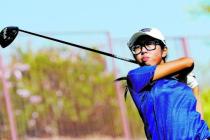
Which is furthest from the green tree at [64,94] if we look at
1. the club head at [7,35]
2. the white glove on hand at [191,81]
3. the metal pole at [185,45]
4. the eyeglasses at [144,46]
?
the eyeglasses at [144,46]

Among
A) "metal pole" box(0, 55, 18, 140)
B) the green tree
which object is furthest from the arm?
the green tree

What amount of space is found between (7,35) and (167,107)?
4.92 ft

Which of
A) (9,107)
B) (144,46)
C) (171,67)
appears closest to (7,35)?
(144,46)

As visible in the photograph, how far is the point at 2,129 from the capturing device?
13227 millimetres

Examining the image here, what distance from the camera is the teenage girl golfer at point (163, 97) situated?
4.74 metres

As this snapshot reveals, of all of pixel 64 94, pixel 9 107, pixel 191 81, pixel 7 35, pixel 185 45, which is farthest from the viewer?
pixel 185 45

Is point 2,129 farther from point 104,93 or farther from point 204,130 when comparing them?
point 204,130

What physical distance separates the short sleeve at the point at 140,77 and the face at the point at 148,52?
0.22ft

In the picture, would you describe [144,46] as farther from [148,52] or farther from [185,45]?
[185,45]

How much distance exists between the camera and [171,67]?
4719mm

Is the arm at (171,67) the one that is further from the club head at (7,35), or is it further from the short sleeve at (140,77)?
the club head at (7,35)

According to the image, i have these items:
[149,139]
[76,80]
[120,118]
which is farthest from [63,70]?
[149,139]

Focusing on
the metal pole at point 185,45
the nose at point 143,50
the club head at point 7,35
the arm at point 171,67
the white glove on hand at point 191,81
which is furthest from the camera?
the metal pole at point 185,45

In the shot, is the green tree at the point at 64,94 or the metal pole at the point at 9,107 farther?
the green tree at the point at 64,94
